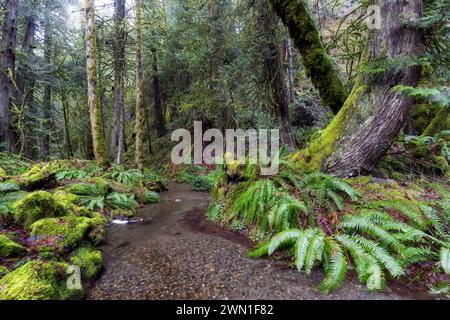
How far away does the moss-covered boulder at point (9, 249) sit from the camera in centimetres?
323

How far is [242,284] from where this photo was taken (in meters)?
3.03

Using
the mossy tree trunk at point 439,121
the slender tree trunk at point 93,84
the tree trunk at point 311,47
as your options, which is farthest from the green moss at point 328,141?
the slender tree trunk at point 93,84

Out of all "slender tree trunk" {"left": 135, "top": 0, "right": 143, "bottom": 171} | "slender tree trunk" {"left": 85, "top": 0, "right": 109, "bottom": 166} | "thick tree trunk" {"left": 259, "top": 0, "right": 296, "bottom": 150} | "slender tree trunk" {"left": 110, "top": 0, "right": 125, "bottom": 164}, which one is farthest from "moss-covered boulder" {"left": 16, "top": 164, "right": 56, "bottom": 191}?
"thick tree trunk" {"left": 259, "top": 0, "right": 296, "bottom": 150}

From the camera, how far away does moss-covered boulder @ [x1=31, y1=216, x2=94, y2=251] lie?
12.2ft

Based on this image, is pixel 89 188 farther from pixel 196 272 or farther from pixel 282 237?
pixel 282 237

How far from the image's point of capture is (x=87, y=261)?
11.0 feet

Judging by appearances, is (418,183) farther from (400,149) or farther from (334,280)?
(334,280)

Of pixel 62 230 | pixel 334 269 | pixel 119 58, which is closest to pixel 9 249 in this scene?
pixel 62 230

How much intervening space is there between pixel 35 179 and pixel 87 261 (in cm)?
369

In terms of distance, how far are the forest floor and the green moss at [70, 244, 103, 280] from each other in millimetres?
142

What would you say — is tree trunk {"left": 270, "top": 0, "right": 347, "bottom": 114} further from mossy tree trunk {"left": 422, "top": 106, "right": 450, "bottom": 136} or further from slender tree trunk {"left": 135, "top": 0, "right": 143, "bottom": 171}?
slender tree trunk {"left": 135, "top": 0, "right": 143, "bottom": 171}

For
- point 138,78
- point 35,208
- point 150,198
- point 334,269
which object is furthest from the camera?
point 138,78

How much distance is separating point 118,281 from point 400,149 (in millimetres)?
6655

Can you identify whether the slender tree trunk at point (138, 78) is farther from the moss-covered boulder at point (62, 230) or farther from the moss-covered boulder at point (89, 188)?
the moss-covered boulder at point (62, 230)
